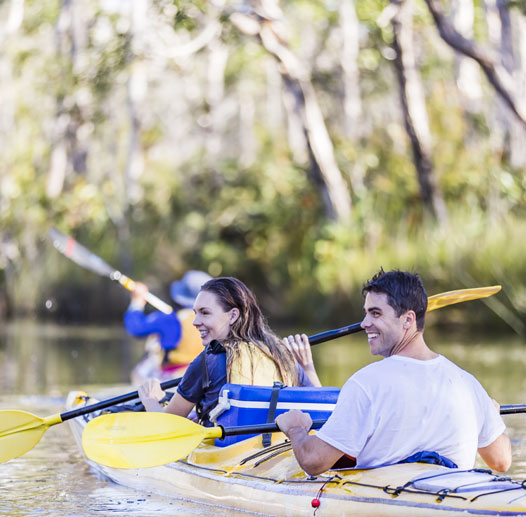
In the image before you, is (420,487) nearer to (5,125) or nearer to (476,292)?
(476,292)

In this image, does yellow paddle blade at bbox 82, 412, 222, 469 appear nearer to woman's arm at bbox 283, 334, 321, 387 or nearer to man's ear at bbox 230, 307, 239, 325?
man's ear at bbox 230, 307, 239, 325

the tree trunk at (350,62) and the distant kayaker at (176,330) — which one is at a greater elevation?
the tree trunk at (350,62)

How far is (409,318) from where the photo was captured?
14.1 ft

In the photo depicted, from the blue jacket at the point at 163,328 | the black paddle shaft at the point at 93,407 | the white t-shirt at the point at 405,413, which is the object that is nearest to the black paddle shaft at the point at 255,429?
the white t-shirt at the point at 405,413

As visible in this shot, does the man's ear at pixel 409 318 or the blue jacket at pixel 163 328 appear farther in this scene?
the blue jacket at pixel 163 328

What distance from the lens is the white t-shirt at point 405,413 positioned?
13.9 feet

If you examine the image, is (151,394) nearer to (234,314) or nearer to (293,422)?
(234,314)

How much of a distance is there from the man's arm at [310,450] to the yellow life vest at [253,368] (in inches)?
35.3

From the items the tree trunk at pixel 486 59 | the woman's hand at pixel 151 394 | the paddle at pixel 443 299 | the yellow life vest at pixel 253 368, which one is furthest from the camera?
the tree trunk at pixel 486 59

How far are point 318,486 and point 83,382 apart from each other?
27.6 ft

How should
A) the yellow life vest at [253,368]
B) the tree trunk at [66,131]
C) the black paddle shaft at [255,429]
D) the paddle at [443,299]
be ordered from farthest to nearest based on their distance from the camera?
the tree trunk at [66,131] < the paddle at [443,299] < the yellow life vest at [253,368] < the black paddle shaft at [255,429]

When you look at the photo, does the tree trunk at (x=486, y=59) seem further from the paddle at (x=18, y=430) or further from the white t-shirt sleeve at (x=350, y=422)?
the white t-shirt sleeve at (x=350, y=422)

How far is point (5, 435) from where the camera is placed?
19.7ft

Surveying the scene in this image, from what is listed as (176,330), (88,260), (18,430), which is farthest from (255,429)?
(88,260)
